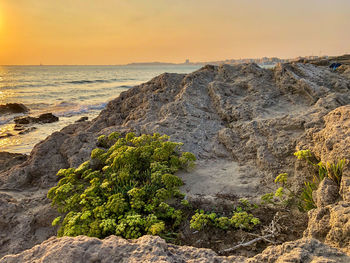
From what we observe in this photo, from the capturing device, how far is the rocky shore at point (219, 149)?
234 centimetres

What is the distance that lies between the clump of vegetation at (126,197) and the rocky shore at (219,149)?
0.56 m

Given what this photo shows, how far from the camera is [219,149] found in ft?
20.3

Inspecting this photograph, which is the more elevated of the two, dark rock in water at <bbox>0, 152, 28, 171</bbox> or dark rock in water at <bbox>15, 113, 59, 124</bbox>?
dark rock in water at <bbox>15, 113, 59, 124</bbox>

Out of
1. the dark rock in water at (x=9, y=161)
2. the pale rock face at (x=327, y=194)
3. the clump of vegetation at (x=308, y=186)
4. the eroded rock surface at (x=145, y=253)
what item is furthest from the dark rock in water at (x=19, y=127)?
the pale rock face at (x=327, y=194)

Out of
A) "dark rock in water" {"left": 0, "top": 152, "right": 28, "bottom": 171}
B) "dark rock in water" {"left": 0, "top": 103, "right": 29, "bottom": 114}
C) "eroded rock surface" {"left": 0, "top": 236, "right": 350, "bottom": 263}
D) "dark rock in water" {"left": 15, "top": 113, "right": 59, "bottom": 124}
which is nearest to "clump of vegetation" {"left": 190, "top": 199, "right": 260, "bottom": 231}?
"eroded rock surface" {"left": 0, "top": 236, "right": 350, "bottom": 263}

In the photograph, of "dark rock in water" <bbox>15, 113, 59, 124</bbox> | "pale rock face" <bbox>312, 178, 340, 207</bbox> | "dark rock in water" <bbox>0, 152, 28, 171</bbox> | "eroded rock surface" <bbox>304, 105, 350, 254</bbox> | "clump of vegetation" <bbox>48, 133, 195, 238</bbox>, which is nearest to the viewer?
"eroded rock surface" <bbox>304, 105, 350, 254</bbox>

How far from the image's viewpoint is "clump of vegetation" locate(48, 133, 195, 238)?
344 centimetres

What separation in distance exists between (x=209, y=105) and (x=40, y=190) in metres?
5.38

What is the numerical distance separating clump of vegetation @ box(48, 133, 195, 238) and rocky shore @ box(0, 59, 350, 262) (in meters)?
0.56

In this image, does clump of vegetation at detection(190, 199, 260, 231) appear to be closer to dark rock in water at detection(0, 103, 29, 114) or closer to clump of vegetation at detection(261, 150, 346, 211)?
clump of vegetation at detection(261, 150, 346, 211)

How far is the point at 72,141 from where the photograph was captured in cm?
660

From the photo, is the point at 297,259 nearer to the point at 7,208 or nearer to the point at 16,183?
the point at 7,208

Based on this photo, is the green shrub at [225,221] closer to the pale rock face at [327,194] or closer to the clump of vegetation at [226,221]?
the clump of vegetation at [226,221]

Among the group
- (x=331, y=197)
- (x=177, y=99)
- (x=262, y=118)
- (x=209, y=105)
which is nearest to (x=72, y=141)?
(x=177, y=99)
